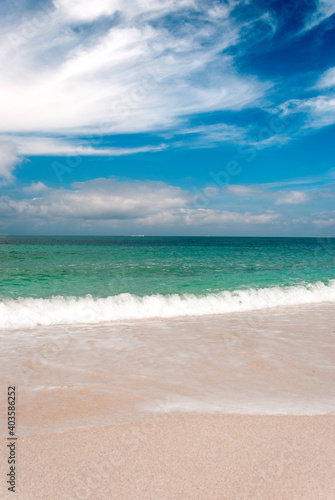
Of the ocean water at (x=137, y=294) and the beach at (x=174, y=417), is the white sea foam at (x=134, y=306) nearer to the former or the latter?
the ocean water at (x=137, y=294)

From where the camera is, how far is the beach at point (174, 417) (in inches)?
123

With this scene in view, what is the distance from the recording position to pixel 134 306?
43.3ft

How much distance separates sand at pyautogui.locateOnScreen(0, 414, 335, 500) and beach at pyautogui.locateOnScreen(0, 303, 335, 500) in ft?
0.04

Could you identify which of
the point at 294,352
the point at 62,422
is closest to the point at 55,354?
the point at 62,422

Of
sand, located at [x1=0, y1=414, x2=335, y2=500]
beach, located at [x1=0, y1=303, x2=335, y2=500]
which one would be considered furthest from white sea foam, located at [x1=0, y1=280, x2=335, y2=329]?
sand, located at [x1=0, y1=414, x2=335, y2=500]

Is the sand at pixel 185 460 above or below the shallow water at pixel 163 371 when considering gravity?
above

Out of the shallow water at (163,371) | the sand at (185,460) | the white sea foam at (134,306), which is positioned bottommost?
the white sea foam at (134,306)

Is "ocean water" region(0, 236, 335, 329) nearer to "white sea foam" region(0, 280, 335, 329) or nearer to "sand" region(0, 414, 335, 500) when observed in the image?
"white sea foam" region(0, 280, 335, 329)

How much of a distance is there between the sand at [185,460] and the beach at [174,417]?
0.01 m

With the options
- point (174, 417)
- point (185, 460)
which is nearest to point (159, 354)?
point (174, 417)

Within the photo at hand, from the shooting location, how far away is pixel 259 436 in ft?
12.6

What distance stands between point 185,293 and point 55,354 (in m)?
9.32

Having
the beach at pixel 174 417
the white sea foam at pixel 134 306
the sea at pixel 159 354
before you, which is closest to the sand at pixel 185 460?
the beach at pixel 174 417

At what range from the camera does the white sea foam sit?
1153 cm
